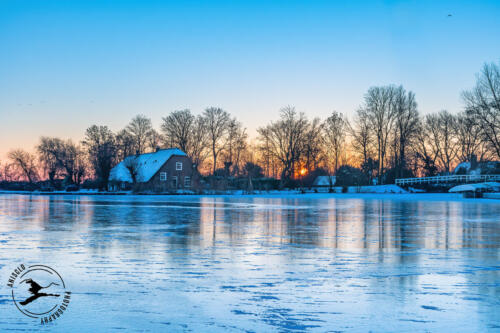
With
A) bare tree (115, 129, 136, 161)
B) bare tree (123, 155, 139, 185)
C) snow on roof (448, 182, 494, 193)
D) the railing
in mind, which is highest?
bare tree (115, 129, 136, 161)

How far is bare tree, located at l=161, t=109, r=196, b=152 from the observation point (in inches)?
3098

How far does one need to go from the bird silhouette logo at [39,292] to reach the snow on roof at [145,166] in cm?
6254

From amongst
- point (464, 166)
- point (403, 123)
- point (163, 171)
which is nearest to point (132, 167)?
point (163, 171)

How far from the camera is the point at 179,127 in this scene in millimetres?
78688

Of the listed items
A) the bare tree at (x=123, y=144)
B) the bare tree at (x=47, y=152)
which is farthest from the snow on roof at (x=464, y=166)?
the bare tree at (x=47, y=152)

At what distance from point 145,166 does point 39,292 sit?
6860 cm

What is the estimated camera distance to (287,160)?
244 feet

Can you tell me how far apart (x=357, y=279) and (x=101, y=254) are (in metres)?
4.43

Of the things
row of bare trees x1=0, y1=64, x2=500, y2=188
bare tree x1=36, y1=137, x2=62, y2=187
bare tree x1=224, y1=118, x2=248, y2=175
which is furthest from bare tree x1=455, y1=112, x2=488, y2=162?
bare tree x1=36, y1=137, x2=62, y2=187

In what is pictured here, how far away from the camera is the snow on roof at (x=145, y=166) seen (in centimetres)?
6931

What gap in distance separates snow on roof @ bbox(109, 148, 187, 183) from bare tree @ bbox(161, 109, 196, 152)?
6.11 meters

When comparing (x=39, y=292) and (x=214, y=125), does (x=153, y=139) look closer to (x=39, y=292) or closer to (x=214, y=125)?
(x=214, y=125)

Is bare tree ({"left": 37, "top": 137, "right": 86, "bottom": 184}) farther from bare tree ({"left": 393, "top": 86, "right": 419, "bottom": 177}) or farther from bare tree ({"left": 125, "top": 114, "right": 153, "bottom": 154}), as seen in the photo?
bare tree ({"left": 393, "top": 86, "right": 419, "bottom": 177})

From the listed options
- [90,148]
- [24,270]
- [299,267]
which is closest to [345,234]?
[299,267]
